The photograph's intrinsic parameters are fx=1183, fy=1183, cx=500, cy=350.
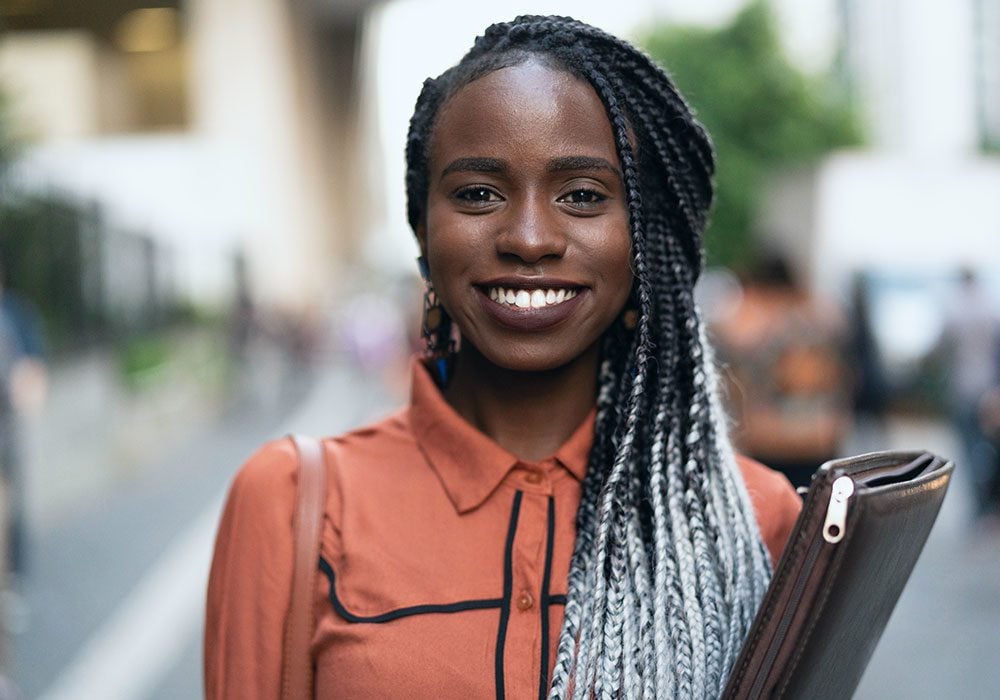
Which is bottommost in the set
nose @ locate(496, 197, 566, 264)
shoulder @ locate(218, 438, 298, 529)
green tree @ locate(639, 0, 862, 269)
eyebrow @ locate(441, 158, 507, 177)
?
shoulder @ locate(218, 438, 298, 529)

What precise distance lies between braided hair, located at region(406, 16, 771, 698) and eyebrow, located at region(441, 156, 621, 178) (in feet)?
0.15

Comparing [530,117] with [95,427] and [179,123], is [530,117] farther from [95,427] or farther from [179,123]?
[179,123]

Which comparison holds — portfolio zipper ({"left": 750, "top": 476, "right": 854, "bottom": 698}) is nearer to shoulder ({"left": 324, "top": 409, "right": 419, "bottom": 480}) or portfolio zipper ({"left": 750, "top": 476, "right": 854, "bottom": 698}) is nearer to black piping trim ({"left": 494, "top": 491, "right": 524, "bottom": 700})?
black piping trim ({"left": 494, "top": 491, "right": 524, "bottom": 700})

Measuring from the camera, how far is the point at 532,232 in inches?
67.6

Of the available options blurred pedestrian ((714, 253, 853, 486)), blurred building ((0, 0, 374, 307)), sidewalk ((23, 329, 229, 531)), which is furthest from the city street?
blurred building ((0, 0, 374, 307))

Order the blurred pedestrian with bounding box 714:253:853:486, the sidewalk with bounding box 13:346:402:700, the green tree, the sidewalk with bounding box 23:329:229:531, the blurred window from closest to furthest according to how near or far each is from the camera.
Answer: the sidewalk with bounding box 13:346:402:700 → the blurred pedestrian with bounding box 714:253:853:486 → the sidewalk with bounding box 23:329:229:531 → the blurred window → the green tree

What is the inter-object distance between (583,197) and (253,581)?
77 cm

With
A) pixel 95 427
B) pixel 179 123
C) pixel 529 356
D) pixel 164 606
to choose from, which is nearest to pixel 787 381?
→ pixel 164 606

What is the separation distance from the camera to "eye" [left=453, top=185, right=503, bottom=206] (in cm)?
176

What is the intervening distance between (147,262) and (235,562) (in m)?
14.0

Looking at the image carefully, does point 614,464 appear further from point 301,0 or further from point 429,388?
point 301,0

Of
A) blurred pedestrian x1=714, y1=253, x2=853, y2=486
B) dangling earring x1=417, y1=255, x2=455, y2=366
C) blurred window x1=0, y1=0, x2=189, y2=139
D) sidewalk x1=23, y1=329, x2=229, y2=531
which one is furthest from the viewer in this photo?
blurred window x1=0, y1=0, x2=189, y2=139

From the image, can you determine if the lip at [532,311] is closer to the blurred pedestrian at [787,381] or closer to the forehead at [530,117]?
the forehead at [530,117]

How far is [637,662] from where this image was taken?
172 cm
